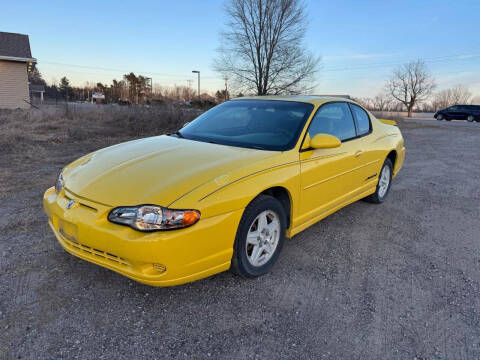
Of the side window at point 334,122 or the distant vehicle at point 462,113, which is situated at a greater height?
the distant vehicle at point 462,113

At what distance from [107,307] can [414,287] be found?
7.86ft

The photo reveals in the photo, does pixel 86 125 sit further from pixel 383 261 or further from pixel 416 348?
pixel 416 348

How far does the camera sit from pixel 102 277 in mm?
2734

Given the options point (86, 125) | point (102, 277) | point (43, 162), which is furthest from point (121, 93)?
point (102, 277)

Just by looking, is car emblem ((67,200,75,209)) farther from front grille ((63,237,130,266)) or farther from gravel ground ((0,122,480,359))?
gravel ground ((0,122,480,359))

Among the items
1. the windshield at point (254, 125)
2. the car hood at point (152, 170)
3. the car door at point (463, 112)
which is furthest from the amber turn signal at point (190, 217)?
the car door at point (463, 112)

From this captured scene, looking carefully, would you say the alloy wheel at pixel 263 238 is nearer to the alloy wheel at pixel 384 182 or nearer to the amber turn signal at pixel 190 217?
the amber turn signal at pixel 190 217

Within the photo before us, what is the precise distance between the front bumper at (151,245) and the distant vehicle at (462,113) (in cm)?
3524

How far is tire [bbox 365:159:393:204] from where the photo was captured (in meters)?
4.77

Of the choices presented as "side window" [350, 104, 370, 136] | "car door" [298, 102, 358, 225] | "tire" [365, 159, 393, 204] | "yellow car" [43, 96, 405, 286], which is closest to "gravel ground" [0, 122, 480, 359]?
"yellow car" [43, 96, 405, 286]

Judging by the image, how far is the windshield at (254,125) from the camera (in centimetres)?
317

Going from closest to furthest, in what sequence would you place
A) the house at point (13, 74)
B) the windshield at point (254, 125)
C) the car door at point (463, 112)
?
the windshield at point (254, 125) < the house at point (13, 74) < the car door at point (463, 112)

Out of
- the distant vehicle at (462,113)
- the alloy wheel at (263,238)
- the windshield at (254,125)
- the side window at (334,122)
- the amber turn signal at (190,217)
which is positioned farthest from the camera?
the distant vehicle at (462,113)

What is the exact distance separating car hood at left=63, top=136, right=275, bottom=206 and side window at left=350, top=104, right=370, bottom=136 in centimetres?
183
